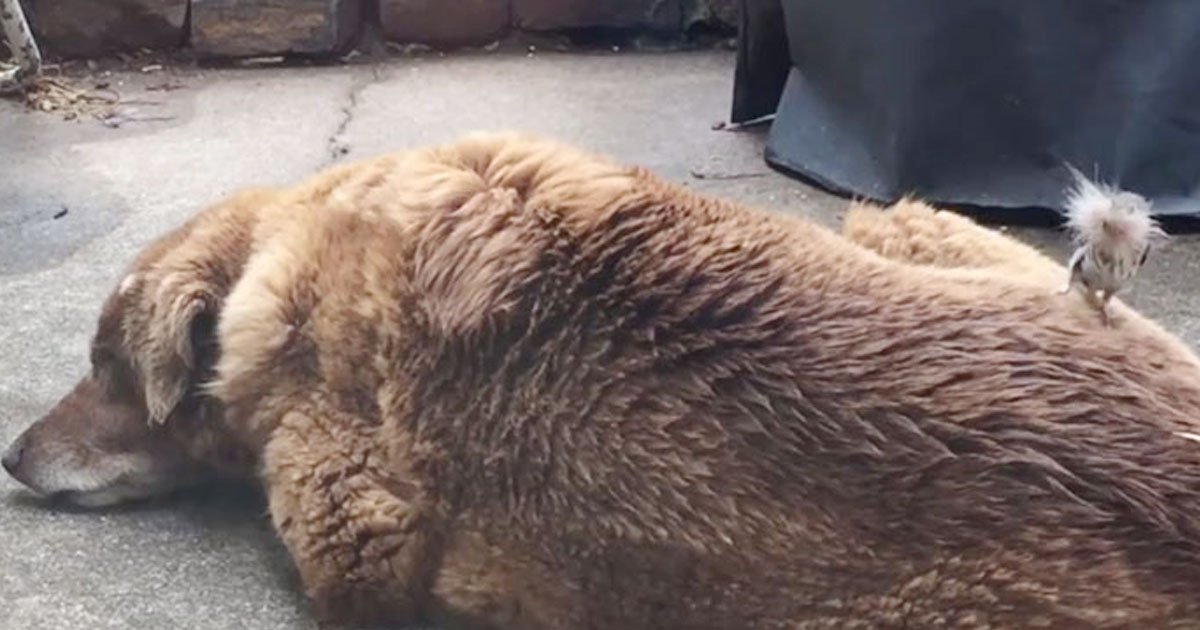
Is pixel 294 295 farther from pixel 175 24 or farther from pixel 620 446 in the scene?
pixel 175 24

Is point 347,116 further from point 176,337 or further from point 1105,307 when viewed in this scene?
point 1105,307

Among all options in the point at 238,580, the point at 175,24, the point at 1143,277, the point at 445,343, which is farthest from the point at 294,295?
the point at 175,24

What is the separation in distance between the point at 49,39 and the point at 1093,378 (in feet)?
19.3

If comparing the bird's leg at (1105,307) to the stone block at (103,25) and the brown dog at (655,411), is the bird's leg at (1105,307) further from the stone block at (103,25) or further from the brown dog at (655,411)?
the stone block at (103,25)

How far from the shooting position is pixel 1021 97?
505 cm

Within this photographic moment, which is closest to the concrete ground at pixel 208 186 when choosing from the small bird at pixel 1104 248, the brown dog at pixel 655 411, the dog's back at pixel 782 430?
the brown dog at pixel 655 411

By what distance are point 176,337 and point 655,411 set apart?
1.04 meters

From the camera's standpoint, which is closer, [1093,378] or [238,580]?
[1093,378]

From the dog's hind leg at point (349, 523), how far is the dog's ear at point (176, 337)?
290mm

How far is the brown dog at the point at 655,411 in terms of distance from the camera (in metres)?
2.31

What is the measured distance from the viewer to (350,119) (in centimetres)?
643

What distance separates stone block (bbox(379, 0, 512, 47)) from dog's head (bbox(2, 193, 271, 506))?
4261 mm

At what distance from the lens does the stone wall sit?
288 inches

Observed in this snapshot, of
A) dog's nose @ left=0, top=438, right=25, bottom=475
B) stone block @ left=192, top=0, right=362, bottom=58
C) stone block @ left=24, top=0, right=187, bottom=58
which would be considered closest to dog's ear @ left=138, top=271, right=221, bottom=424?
dog's nose @ left=0, top=438, right=25, bottom=475
